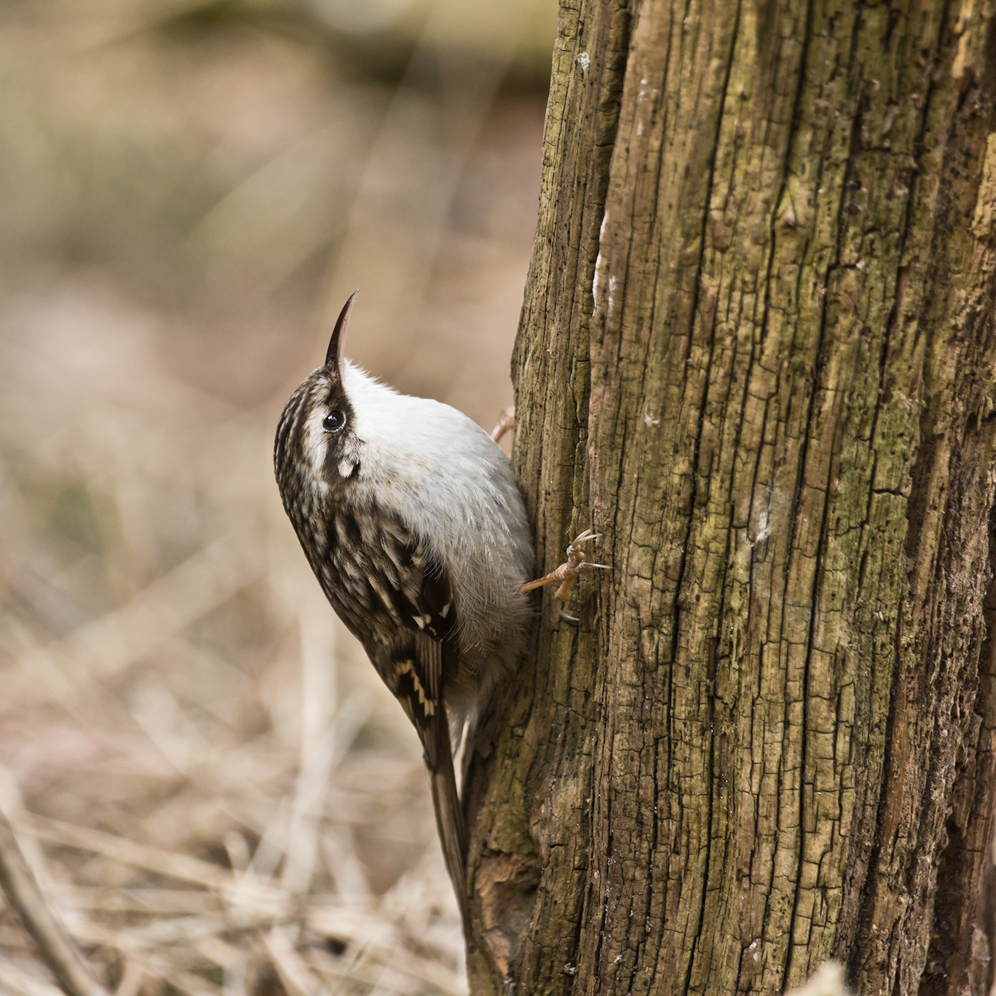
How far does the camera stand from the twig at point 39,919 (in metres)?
2.12

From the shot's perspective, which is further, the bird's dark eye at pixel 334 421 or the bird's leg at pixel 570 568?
the bird's dark eye at pixel 334 421

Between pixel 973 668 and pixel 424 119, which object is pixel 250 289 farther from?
pixel 973 668

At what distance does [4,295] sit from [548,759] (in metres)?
7.50

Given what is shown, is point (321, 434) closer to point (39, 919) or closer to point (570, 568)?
point (570, 568)

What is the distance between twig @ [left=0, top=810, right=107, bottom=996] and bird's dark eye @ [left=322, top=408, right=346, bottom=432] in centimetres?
137

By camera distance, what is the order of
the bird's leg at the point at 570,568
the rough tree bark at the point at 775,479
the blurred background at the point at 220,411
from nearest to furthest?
the rough tree bark at the point at 775,479, the bird's leg at the point at 570,568, the blurred background at the point at 220,411

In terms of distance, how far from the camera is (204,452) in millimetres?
6785

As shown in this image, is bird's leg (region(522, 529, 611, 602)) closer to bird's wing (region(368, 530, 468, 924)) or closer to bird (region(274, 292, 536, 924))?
bird (region(274, 292, 536, 924))

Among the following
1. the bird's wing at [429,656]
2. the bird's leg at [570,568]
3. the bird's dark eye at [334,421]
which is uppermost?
the bird's dark eye at [334,421]

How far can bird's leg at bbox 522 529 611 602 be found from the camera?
2.26 meters

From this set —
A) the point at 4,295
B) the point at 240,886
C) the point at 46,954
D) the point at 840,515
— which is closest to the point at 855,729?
the point at 840,515

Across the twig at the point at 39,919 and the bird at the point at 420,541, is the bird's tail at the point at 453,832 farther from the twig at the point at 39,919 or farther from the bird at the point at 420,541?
the twig at the point at 39,919

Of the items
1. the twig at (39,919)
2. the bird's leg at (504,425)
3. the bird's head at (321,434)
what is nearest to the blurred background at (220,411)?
the twig at (39,919)

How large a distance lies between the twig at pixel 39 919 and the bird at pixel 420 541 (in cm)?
99
